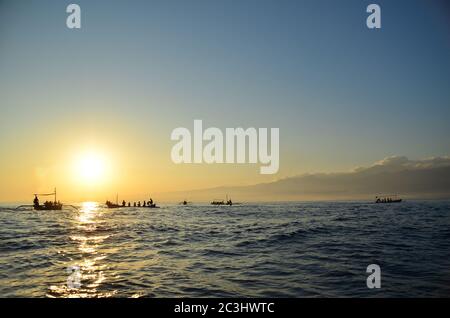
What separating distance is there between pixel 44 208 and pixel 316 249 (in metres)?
98.4

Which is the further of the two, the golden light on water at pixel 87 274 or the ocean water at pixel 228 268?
the ocean water at pixel 228 268

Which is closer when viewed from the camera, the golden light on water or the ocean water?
the golden light on water

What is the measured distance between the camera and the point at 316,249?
75.3ft

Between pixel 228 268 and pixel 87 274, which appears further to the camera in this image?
pixel 228 268

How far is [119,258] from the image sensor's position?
67.6 ft
